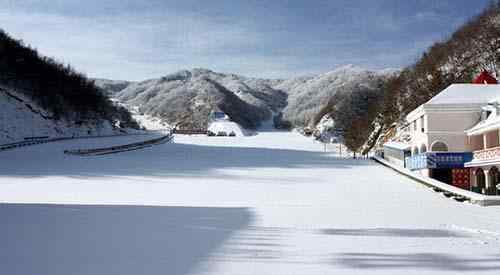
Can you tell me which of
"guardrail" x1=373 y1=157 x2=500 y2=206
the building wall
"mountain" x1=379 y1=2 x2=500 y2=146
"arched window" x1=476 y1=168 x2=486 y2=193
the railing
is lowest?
"arched window" x1=476 y1=168 x2=486 y2=193

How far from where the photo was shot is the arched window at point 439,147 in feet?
89.9

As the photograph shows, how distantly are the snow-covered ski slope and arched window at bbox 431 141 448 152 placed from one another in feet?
37.6

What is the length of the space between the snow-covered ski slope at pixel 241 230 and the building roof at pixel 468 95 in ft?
40.5

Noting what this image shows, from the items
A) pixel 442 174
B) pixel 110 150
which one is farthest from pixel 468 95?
pixel 110 150

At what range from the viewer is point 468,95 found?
2780 centimetres

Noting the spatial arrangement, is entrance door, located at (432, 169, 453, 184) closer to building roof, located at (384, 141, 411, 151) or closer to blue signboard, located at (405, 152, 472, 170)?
blue signboard, located at (405, 152, 472, 170)

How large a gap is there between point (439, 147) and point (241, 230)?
22.4 m

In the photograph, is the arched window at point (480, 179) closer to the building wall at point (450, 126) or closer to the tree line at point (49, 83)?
the building wall at point (450, 126)

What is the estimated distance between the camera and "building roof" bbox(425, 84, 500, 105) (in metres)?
26.9

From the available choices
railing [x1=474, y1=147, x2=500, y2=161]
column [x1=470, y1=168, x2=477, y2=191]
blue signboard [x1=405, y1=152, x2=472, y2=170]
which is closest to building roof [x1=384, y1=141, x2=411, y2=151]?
blue signboard [x1=405, y1=152, x2=472, y2=170]

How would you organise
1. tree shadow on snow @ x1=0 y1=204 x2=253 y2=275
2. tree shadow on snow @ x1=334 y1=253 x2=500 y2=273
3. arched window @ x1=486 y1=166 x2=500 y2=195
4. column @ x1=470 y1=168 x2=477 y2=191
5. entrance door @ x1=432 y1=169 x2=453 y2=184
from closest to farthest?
1. tree shadow on snow @ x1=334 y1=253 x2=500 y2=273
2. tree shadow on snow @ x1=0 y1=204 x2=253 y2=275
3. arched window @ x1=486 y1=166 x2=500 y2=195
4. column @ x1=470 y1=168 x2=477 y2=191
5. entrance door @ x1=432 y1=169 x2=453 y2=184

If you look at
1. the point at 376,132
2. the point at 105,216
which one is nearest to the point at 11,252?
the point at 105,216

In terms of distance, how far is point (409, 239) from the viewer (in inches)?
299

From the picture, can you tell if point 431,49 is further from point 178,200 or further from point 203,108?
point 203,108
